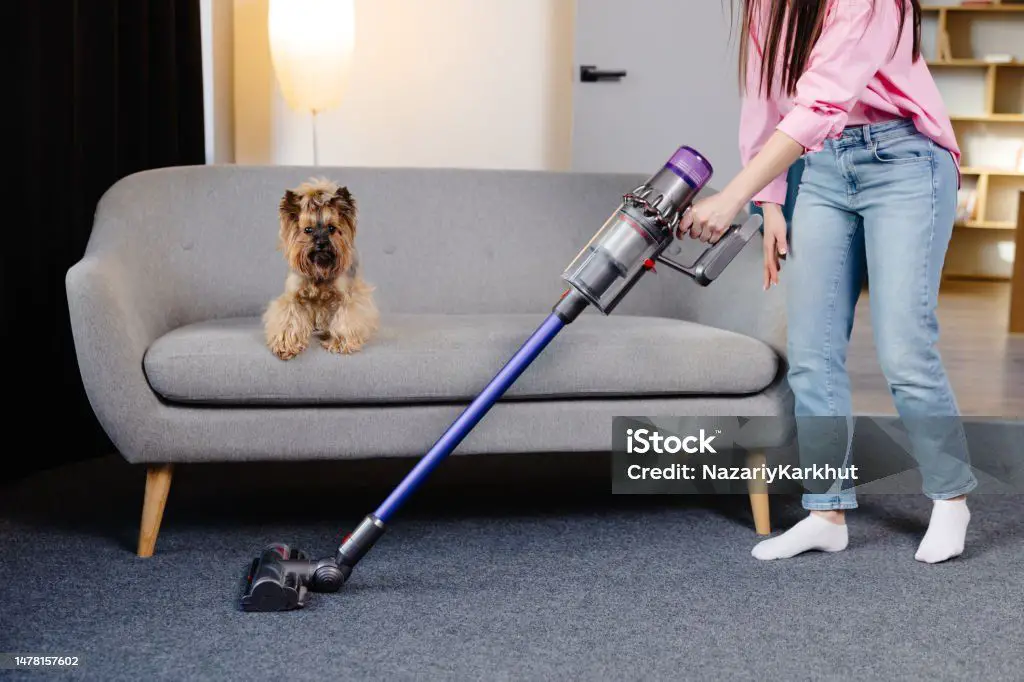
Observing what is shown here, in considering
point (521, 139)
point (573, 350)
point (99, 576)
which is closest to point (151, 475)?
point (99, 576)

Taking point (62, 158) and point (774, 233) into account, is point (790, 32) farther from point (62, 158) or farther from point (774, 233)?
point (62, 158)

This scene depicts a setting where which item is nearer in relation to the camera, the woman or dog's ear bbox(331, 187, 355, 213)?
the woman

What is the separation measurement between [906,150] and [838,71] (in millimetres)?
248

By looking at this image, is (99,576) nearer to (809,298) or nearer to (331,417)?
(331,417)

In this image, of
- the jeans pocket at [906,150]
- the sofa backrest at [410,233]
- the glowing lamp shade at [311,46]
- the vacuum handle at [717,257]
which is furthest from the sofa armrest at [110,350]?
the glowing lamp shade at [311,46]

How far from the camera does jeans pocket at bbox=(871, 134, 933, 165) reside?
1.82m

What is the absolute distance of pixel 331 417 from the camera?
2.02 m

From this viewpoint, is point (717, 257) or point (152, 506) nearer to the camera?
point (717, 257)

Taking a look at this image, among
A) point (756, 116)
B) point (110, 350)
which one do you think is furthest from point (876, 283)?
point (110, 350)

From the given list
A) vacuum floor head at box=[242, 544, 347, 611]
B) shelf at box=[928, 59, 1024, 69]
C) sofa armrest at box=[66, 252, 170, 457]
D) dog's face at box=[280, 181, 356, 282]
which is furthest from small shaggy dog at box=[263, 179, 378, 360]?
shelf at box=[928, 59, 1024, 69]

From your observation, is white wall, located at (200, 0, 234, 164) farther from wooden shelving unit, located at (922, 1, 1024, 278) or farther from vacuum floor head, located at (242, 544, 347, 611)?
wooden shelving unit, located at (922, 1, 1024, 278)

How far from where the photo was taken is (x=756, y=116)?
193cm

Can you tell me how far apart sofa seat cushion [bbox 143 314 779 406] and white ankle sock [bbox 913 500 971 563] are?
0.41m

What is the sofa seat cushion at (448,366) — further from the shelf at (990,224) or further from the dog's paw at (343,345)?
the shelf at (990,224)
